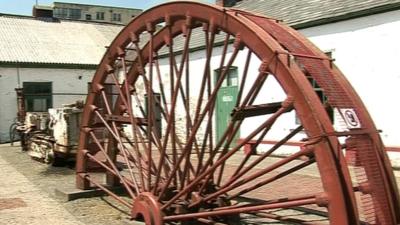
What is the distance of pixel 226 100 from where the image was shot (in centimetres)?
1731

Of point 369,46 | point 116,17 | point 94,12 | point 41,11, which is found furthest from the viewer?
point 94,12

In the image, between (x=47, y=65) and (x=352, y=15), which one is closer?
(x=352, y=15)

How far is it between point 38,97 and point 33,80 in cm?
82

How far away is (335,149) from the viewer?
4172 millimetres

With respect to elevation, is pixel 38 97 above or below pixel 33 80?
below

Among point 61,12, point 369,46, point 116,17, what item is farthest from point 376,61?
point 61,12

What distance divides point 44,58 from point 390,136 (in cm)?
1708

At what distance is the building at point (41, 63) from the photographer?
23266 millimetres

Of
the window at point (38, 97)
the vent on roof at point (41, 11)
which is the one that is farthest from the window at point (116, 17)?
the window at point (38, 97)

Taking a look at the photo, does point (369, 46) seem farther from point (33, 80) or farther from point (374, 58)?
point (33, 80)

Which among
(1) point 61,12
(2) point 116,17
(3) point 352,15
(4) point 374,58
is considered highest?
(1) point 61,12

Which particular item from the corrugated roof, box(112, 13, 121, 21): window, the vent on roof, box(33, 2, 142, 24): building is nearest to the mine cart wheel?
the corrugated roof

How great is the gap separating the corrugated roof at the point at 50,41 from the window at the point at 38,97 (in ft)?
3.49

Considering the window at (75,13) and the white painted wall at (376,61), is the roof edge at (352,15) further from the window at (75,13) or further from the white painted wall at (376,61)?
the window at (75,13)
